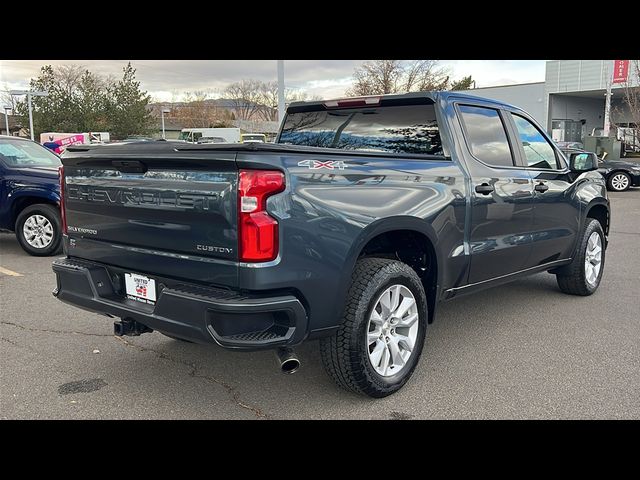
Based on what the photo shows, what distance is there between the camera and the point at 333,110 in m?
4.59

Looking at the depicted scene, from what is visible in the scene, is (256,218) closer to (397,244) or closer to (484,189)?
(397,244)

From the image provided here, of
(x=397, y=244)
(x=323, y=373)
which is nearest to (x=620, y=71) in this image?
(x=397, y=244)

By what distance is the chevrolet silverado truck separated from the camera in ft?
9.27

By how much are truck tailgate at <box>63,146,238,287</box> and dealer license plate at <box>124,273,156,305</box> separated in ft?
0.23

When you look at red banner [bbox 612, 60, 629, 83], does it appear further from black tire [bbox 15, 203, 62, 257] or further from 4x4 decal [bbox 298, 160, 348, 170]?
4x4 decal [bbox 298, 160, 348, 170]

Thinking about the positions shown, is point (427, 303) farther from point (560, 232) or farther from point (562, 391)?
point (560, 232)

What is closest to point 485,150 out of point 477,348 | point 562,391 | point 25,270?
point 477,348

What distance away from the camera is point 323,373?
3936 mm

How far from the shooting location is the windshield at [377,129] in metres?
4.20

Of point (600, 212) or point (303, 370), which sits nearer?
point (303, 370)

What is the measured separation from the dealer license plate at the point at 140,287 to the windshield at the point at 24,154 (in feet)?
19.6

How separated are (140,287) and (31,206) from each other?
5757 mm

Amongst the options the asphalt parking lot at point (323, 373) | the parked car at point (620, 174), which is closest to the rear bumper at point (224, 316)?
the asphalt parking lot at point (323, 373)
